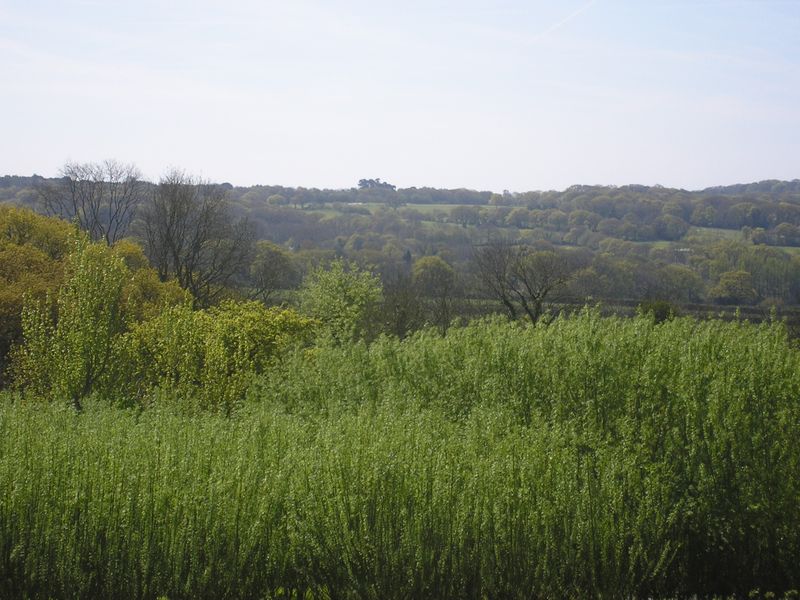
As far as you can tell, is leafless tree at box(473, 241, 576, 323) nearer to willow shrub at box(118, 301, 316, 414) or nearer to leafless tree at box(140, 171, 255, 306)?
leafless tree at box(140, 171, 255, 306)

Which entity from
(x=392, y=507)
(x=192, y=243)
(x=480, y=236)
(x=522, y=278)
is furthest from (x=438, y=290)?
(x=480, y=236)

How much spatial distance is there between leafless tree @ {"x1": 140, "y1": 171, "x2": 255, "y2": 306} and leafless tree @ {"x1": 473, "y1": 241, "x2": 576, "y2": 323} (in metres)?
17.1

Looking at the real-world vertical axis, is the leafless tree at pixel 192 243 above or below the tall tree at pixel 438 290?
above

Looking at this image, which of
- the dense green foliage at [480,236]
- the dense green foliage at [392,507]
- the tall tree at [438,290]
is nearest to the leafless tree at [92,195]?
the dense green foliage at [480,236]

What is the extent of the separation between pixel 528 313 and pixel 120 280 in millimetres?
36355

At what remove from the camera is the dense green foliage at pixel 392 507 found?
9.21m

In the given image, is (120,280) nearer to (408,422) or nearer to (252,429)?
(252,429)

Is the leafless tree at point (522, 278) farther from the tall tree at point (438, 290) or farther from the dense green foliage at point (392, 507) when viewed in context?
the dense green foliage at point (392, 507)

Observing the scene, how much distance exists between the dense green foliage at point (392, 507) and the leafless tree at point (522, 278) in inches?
1492

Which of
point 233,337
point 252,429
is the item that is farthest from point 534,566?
point 233,337

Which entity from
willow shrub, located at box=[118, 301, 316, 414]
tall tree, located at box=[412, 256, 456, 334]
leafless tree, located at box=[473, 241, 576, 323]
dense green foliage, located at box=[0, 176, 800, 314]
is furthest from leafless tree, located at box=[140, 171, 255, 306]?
willow shrub, located at box=[118, 301, 316, 414]

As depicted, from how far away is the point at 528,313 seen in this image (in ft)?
168

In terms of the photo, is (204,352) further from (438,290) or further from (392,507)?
(438,290)

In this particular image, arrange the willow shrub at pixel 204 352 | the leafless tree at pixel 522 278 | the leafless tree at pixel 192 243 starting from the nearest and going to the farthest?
the willow shrub at pixel 204 352
the leafless tree at pixel 192 243
the leafless tree at pixel 522 278
